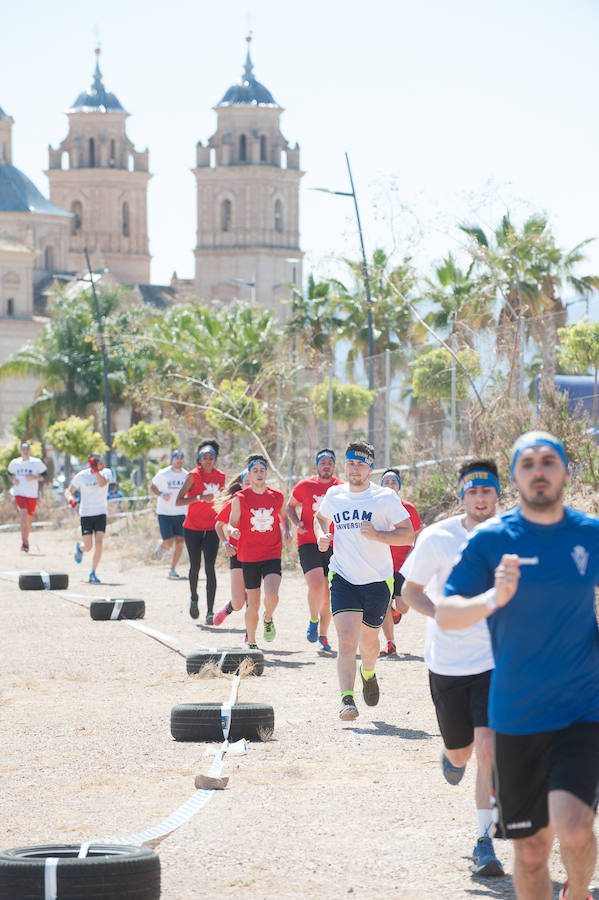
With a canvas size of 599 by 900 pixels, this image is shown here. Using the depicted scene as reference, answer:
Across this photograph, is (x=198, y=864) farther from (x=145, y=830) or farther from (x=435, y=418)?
(x=435, y=418)

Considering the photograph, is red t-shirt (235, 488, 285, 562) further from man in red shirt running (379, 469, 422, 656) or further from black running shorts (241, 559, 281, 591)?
man in red shirt running (379, 469, 422, 656)

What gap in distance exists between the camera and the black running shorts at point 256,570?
42.1 feet

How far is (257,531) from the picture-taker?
12.7 meters

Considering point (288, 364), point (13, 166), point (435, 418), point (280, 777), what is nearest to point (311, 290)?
point (288, 364)

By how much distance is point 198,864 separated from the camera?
6.21 m

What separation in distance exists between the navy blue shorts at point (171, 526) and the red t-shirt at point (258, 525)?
25.7 feet

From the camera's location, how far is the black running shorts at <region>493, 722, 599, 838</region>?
15.4 feet

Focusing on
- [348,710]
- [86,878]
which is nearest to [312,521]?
[348,710]

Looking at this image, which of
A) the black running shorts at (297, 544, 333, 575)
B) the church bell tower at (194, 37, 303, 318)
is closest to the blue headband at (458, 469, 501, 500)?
the black running shorts at (297, 544, 333, 575)

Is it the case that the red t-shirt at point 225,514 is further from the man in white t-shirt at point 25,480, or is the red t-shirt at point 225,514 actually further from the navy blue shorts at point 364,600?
the man in white t-shirt at point 25,480

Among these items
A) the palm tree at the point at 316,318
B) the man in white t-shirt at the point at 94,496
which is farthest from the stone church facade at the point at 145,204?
the man in white t-shirt at the point at 94,496

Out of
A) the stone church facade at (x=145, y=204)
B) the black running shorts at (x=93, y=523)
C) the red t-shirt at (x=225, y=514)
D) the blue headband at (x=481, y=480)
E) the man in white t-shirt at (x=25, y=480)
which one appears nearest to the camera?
the blue headband at (x=481, y=480)

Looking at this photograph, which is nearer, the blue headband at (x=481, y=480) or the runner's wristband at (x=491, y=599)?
the runner's wristband at (x=491, y=599)

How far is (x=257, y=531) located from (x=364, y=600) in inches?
Result: 124
